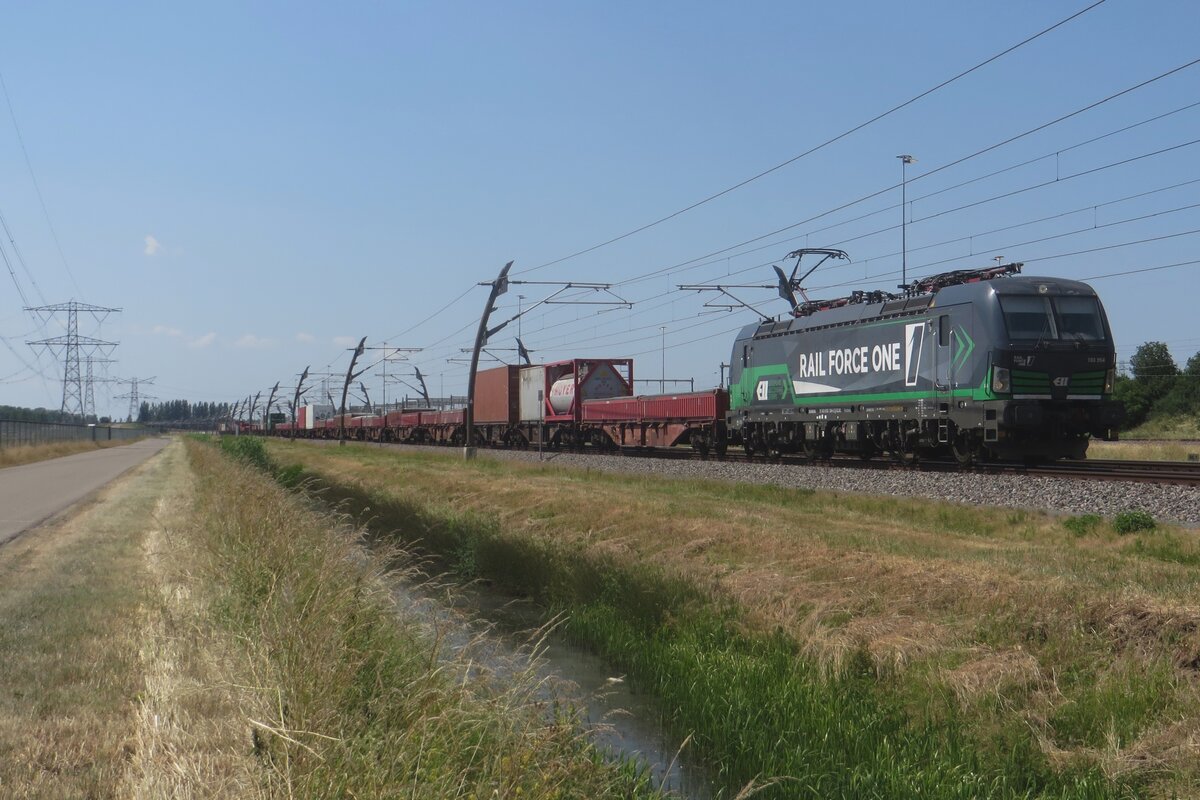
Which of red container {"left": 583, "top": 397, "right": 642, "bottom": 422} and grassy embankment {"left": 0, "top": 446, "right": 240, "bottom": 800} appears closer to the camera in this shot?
grassy embankment {"left": 0, "top": 446, "right": 240, "bottom": 800}

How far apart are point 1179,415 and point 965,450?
169 feet

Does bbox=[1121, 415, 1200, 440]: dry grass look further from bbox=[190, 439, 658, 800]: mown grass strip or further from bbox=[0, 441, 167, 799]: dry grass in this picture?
bbox=[190, 439, 658, 800]: mown grass strip

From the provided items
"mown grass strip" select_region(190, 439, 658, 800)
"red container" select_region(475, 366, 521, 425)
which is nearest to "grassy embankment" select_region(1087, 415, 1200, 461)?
"red container" select_region(475, 366, 521, 425)

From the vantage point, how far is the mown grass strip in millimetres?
4910

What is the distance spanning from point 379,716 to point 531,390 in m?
46.6

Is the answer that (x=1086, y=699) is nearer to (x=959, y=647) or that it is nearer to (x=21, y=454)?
(x=959, y=647)

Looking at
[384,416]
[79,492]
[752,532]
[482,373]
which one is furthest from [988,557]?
[384,416]

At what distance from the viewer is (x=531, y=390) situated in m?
52.4

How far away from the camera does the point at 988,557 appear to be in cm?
1341

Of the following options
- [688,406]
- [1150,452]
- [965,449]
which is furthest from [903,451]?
[1150,452]

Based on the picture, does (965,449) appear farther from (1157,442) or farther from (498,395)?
(498,395)

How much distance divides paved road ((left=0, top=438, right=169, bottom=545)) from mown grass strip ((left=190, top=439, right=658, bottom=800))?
11.4 m

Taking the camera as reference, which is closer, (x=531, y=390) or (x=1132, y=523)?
(x=1132, y=523)

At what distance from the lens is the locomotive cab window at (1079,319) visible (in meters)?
23.3
